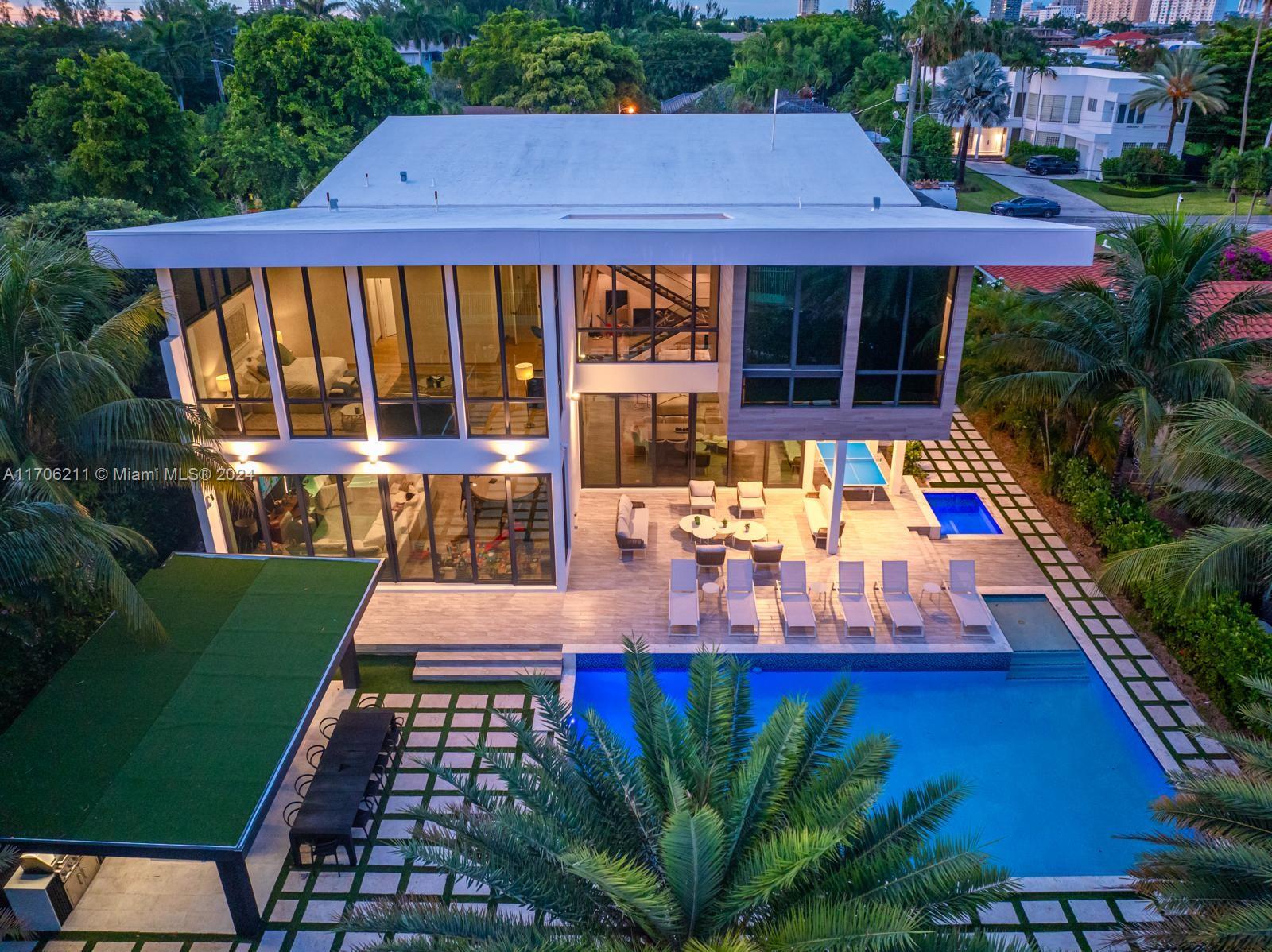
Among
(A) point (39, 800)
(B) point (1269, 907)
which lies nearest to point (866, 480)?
(B) point (1269, 907)

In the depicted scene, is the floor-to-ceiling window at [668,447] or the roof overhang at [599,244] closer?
the roof overhang at [599,244]

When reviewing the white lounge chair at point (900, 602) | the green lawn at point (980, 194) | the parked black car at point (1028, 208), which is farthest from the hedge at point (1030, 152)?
the white lounge chair at point (900, 602)

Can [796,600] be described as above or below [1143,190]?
below

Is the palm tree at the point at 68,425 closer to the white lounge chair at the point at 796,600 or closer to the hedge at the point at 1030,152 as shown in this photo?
the white lounge chair at the point at 796,600

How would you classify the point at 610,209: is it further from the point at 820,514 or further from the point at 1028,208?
the point at 1028,208

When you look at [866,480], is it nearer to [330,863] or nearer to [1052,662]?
[1052,662]

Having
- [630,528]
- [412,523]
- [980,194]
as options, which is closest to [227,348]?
[412,523]
